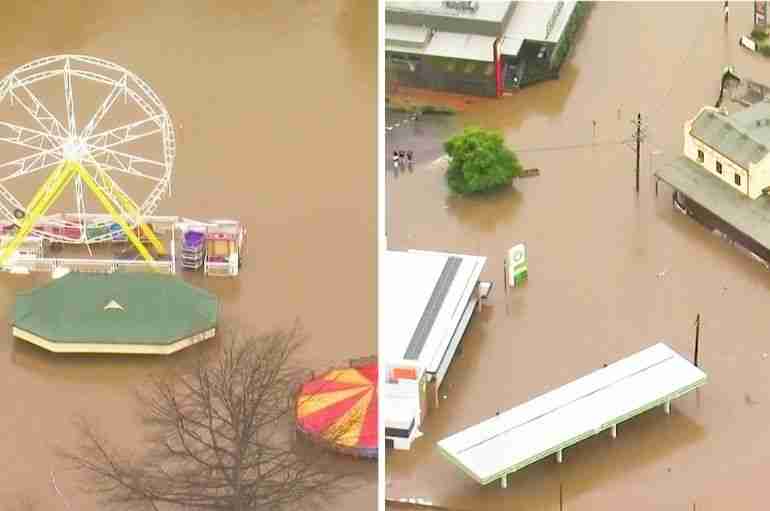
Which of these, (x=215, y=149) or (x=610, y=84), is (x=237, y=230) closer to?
(x=215, y=149)

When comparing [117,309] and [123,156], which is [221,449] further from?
[123,156]

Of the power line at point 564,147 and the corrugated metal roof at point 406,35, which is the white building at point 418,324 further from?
the corrugated metal roof at point 406,35

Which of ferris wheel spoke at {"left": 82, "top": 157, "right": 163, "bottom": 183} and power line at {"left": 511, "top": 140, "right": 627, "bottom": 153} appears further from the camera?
power line at {"left": 511, "top": 140, "right": 627, "bottom": 153}

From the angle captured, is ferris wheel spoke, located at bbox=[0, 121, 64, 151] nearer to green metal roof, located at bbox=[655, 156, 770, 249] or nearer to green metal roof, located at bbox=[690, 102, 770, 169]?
green metal roof, located at bbox=[655, 156, 770, 249]

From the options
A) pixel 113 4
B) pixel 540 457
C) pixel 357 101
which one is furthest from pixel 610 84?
pixel 540 457

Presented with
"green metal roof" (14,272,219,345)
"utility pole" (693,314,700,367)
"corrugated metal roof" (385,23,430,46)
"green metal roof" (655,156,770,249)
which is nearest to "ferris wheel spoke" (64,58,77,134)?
"green metal roof" (14,272,219,345)

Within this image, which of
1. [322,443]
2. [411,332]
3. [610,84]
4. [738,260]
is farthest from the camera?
[610,84]
